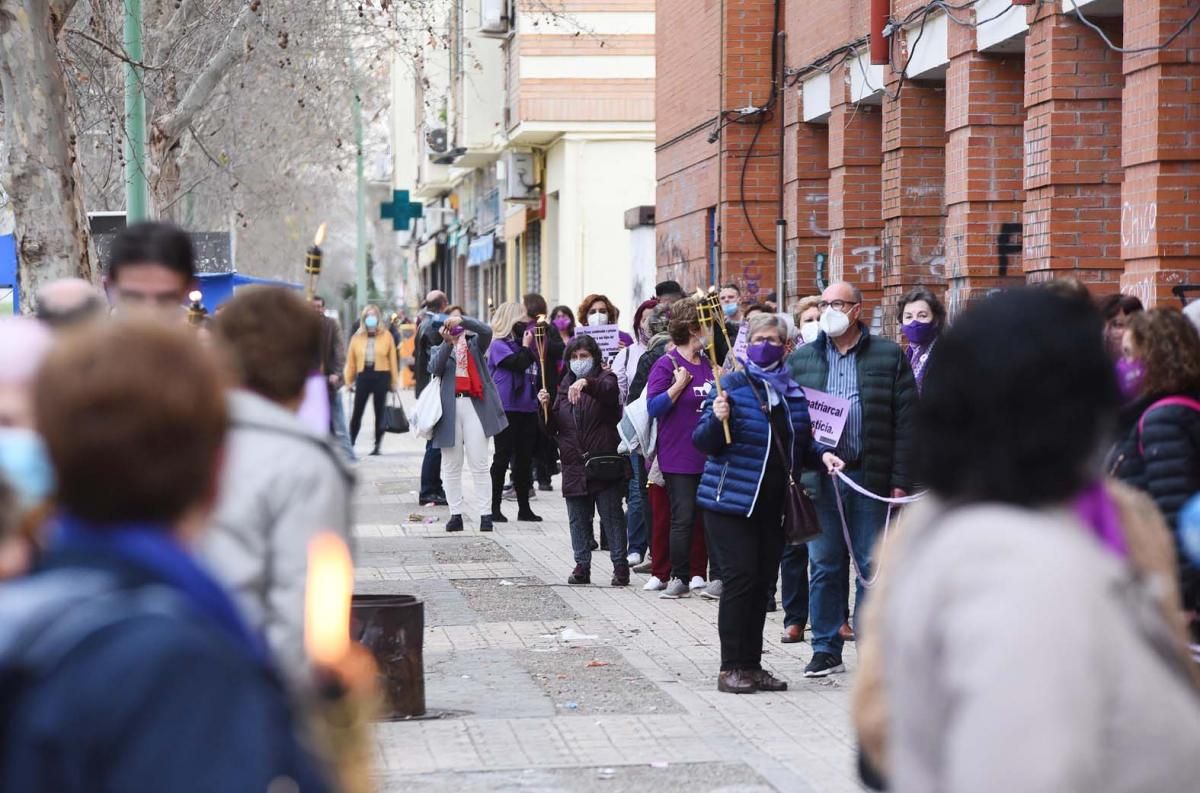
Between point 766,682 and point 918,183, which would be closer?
point 766,682

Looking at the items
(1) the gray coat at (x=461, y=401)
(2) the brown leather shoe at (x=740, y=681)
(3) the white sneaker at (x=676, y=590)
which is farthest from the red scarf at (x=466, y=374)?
(2) the brown leather shoe at (x=740, y=681)

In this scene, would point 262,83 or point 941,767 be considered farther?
point 262,83

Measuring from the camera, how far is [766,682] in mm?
9281

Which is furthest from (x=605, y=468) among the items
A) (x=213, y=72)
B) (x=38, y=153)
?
(x=213, y=72)

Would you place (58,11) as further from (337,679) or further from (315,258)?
(337,679)

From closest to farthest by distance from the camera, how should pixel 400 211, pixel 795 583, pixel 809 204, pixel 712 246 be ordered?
pixel 795 583
pixel 809 204
pixel 712 246
pixel 400 211

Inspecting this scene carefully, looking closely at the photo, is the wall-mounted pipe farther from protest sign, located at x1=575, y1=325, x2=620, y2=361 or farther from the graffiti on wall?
the graffiti on wall

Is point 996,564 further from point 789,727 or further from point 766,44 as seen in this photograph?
point 766,44

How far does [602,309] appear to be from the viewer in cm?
1625

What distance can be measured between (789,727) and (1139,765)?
593cm

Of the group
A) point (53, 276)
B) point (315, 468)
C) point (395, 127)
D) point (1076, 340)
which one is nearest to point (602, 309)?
point (53, 276)

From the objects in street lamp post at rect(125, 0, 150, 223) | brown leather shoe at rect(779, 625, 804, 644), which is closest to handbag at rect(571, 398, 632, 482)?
brown leather shoe at rect(779, 625, 804, 644)

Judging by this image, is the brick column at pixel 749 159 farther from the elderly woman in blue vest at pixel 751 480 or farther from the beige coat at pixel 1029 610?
the beige coat at pixel 1029 610

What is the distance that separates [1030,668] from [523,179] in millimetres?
35518
